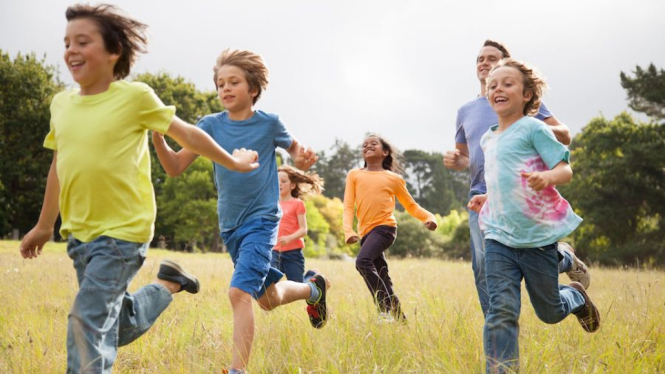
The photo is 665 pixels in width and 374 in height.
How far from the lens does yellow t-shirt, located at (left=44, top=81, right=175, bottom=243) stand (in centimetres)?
287

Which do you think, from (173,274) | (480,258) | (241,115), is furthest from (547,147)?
(173,274)

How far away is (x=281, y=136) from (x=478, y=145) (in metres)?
1.52

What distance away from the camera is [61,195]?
9.77 ft

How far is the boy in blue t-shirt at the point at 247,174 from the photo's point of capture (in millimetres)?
3857

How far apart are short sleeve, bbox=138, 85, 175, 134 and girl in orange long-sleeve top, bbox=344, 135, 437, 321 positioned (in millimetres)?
2857

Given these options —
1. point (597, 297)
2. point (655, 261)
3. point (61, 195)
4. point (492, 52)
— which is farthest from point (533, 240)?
point (655, 261)

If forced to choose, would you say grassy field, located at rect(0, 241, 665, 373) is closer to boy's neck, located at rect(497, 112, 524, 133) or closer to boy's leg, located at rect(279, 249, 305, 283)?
boy's leg, located at rect(279, 249, 305, 283)

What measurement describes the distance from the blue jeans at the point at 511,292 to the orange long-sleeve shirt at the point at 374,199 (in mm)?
2273

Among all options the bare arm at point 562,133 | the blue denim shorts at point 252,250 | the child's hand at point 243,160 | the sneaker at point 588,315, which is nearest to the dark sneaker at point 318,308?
the blue denim shorts at point 252,250

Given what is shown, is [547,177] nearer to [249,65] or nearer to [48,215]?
[249,65]

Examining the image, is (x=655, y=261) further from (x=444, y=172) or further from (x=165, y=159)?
(x=444, y=172)

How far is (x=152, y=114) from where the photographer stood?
2.94m

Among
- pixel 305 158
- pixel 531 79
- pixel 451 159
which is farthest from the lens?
pixel 451 159

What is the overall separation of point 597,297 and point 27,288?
7.49 meters
